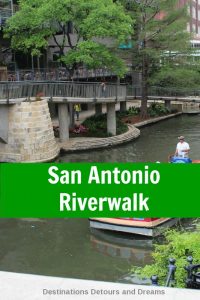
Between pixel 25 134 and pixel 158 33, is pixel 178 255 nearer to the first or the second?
pixel 25 134

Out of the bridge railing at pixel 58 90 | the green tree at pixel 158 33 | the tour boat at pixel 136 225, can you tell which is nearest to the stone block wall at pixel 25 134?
the bridge railing at pixel 58 90

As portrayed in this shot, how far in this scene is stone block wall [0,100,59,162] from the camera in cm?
2501

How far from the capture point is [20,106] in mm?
24984

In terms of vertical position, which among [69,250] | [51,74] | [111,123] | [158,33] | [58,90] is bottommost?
[69,250]

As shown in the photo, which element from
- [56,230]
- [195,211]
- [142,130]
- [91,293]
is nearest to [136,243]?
[56,230]

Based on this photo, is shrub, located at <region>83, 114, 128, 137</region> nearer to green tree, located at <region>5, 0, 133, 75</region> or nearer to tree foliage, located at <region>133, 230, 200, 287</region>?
green tree, located at <region>5, 0, 133, 75</region>

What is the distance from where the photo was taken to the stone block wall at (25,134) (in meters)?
25.0

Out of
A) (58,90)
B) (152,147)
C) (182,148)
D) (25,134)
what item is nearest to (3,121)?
(25,134)

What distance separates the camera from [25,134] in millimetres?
25094

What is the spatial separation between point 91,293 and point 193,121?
115 ft

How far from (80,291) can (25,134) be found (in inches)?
748

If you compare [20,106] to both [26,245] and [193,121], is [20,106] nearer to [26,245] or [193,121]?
[26,245]

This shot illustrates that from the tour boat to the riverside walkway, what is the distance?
28.6 ft

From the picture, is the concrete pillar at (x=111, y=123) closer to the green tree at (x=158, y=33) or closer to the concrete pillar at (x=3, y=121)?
the green tree at (x=158, y=33)
